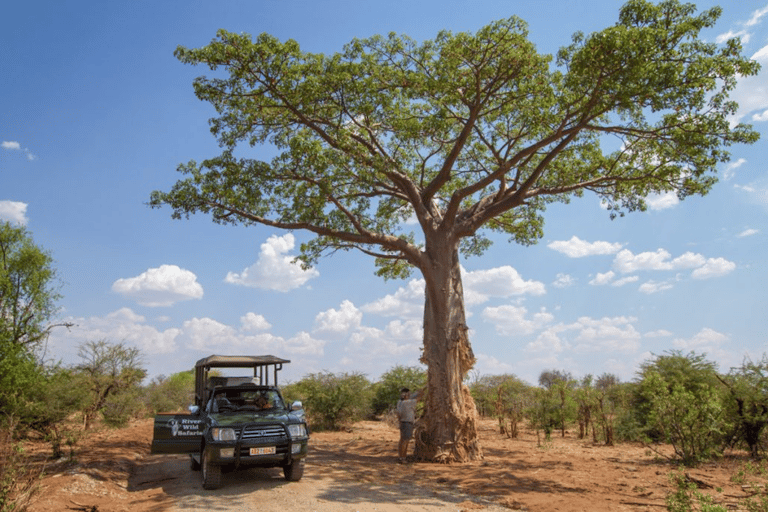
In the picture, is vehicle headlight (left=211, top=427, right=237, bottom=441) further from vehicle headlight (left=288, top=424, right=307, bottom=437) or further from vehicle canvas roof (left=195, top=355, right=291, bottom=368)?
vehicle canvas roof (left=195, top=355, right=291, bottom=368)

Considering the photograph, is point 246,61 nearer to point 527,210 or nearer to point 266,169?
point 266,169

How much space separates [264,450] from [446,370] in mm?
5160

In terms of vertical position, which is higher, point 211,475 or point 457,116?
point 457,116

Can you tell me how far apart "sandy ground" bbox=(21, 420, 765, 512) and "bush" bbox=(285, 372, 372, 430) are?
6.48 meters

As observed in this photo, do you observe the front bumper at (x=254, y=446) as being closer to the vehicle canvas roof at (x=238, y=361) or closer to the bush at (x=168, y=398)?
the vehicle canvas roof at (x=238, y=361)

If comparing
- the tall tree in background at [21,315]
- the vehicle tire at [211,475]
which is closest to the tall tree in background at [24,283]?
the tall tree in background at [21,315]

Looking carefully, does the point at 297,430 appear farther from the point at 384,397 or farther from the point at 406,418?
the point at 384,397

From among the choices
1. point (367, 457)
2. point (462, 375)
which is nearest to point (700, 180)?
point (462, 375)

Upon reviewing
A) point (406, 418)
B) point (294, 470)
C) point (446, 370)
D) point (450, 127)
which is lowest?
point (294, 470)

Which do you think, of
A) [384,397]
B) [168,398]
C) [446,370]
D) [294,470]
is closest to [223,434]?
[294,470]

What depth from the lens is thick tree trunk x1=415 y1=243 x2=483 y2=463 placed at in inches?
506

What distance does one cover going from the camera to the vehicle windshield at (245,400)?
1041cm

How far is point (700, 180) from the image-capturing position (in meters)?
13.8

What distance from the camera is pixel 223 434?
30.6 feet
